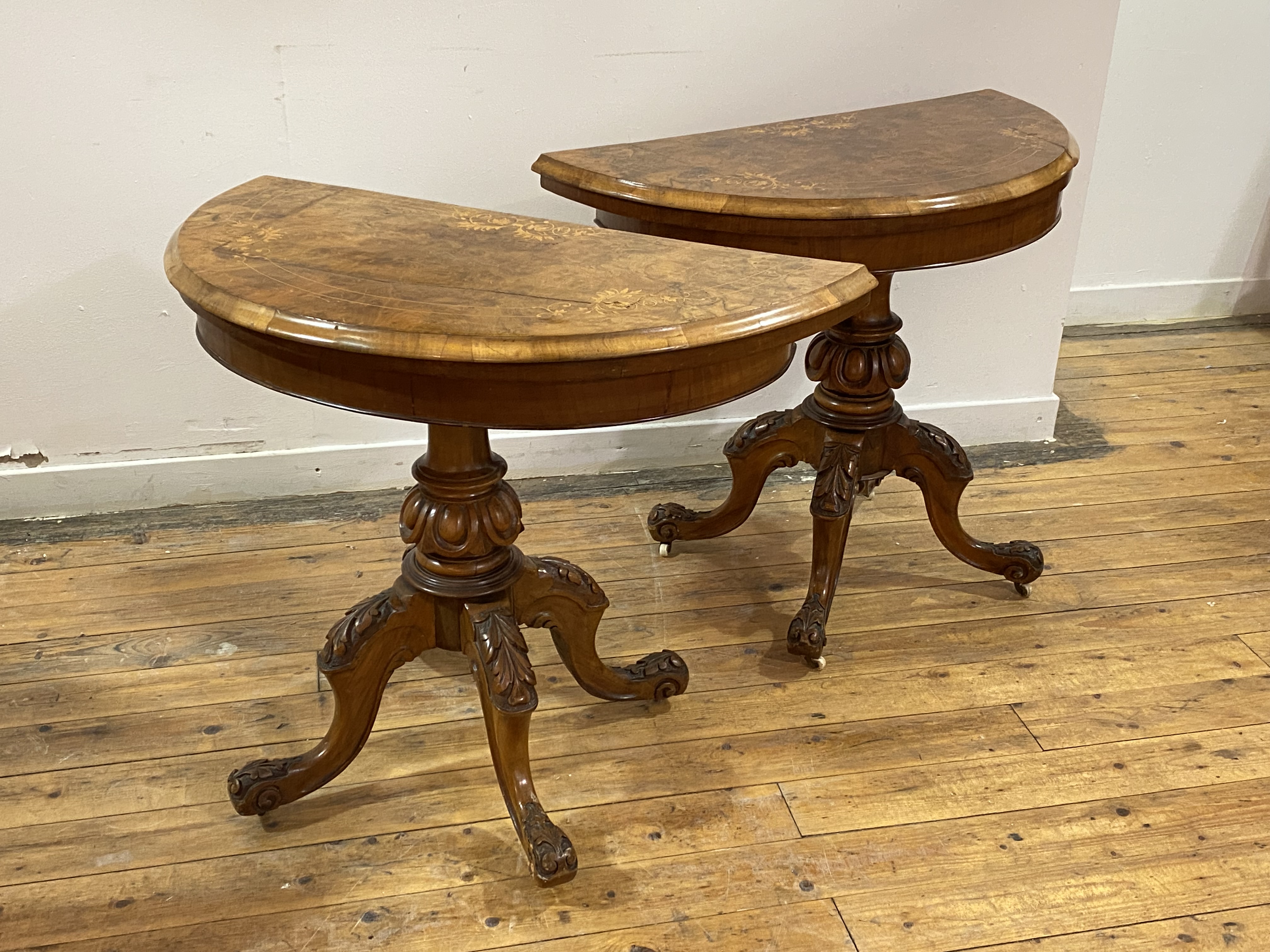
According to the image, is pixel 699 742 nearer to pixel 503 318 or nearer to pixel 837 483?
pixel 837 483

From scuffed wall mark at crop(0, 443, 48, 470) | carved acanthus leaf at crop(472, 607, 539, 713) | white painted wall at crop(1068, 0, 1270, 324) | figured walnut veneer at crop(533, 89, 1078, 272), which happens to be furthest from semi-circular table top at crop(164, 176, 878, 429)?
white painted wall at crop(1068, 0, 1270, 324)

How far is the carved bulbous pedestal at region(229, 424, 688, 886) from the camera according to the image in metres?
1.46

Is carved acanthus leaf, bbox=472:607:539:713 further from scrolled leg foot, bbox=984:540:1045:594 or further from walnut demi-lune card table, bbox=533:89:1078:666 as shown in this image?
scrolled leg foot, bbox=984:540:1045:594

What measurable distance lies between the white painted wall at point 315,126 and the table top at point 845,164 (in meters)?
0.31

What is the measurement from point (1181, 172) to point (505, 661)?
8.30 ft

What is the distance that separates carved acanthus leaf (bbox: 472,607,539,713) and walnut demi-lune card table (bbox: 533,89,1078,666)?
0.55 meters

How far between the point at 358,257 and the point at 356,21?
92 centimetres

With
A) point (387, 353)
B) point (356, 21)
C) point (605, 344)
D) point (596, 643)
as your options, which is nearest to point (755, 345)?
point (605, 344)

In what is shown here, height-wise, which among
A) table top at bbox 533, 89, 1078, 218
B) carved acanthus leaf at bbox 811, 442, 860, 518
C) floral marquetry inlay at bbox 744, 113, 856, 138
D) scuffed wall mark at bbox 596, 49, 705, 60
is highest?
scuffed wall mark at bbox 596, 49, 705, 60

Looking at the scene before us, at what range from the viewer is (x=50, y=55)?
6.43 feet

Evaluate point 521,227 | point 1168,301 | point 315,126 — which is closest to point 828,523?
point 521,227

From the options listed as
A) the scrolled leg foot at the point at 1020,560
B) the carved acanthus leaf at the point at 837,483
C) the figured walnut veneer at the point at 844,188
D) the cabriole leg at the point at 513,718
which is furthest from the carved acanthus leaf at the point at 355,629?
the scrolled leg foot at the point at 1020,560

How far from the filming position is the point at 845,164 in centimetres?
170

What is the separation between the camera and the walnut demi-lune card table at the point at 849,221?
1555 mm
